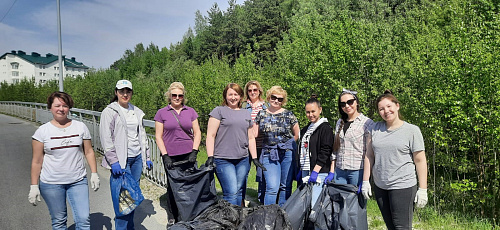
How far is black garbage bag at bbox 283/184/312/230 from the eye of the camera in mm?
3336

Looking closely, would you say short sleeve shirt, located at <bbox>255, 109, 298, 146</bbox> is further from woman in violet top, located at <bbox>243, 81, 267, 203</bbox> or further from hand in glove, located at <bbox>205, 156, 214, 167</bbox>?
hand in glove, located at <bbox>205, 156, 214, 167</bbox>

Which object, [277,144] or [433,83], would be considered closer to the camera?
[277,144]

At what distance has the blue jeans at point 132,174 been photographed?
136 inches

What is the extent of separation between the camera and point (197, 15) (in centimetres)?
6731

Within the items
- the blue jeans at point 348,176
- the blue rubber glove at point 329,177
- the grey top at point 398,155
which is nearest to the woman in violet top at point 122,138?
the blue rubber glove at point 329,177

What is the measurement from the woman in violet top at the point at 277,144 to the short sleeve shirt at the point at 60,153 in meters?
2.06

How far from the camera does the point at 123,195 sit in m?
3.41

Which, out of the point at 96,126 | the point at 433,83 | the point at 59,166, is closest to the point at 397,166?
the point at 59,166

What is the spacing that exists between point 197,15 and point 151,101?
4942 centimetres

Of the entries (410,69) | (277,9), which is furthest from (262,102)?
(277,9)

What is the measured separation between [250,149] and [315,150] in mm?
845

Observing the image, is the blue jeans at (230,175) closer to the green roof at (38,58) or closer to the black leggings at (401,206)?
the black leggings at (401,206)

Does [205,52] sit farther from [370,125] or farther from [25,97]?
[370,125]

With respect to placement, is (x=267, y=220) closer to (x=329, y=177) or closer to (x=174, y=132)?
(x=329, y=177)
